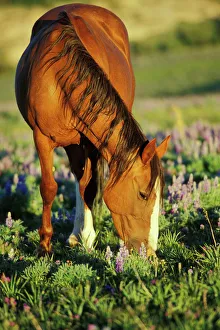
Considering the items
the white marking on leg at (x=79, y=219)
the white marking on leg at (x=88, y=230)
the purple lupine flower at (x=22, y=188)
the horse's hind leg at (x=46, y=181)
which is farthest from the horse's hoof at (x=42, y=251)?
the purple lupine flower at (x=22, y=188)

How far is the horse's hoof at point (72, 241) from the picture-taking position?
5852mm

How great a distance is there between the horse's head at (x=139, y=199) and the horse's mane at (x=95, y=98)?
0.04 m

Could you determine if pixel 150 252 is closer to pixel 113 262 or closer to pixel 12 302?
pixel 113 262

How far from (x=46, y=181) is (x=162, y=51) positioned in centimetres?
5162

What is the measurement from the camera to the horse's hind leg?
5.41 metres

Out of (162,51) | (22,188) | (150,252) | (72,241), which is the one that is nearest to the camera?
(150,252)

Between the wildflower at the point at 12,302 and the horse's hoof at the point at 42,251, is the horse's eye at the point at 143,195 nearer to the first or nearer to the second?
the horse's hoof at the point at 42,251

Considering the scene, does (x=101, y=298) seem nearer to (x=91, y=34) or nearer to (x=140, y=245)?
(x=140, y=245)

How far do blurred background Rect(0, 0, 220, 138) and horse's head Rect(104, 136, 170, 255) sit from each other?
12.7 metres

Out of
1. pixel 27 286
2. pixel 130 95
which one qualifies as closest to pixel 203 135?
pixel 130 95

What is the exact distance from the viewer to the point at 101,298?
12.1 ft

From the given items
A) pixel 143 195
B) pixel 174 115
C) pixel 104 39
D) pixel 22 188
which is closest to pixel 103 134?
pixel 143 195

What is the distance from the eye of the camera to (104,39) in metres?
6.25

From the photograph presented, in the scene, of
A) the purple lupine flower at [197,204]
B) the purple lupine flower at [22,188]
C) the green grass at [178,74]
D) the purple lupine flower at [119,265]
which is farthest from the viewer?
the green grass at [178,74]
